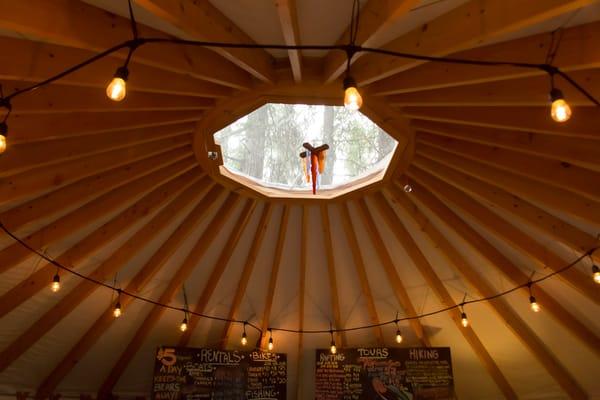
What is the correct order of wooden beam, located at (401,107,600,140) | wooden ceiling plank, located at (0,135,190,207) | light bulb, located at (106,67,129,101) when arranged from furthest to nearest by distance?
wooden ceiling plank, located at (0,135,190,207) < wooden beam, located at (401,107,600,140) < light bulb, located at (106,67,129,101)

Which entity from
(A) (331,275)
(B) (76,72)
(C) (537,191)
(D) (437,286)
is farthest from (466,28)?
(A) (331,275)

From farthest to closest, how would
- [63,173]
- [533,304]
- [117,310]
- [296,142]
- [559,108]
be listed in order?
[296,142]
[117,310]
[533,304]
[63,173]
[559,108]

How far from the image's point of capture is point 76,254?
5246mm

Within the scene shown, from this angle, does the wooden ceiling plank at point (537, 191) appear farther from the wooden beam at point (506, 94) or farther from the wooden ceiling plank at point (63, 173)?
the wooden ceiling plank at point (63, 173)

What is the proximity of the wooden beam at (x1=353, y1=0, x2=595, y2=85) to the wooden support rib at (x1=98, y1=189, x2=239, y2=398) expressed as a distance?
2.66 meters

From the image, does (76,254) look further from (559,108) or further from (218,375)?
(559,108)

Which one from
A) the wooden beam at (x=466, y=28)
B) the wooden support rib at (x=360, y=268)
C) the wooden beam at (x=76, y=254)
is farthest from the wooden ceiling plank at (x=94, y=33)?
the wooden support rib at (x=360, y=268)

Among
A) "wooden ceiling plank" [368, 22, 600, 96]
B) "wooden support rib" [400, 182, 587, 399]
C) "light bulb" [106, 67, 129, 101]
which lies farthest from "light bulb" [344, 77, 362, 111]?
"wooden support rib" [400, 182, 587, 399]

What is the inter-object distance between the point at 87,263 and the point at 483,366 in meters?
5.94

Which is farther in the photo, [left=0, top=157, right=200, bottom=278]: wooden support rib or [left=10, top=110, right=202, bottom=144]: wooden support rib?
[left=0, top=157, right=200, bottom=278]: wooden support rib

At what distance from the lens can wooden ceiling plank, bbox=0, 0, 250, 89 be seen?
2.45 m

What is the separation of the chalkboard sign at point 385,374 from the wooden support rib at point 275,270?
37.8 inches

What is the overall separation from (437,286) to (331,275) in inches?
56.1

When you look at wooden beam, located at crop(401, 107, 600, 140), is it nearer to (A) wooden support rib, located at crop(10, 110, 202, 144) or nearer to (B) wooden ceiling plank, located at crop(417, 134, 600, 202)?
(B) wooden ceiling plank, located at crop(417, 134, 600, 202)
